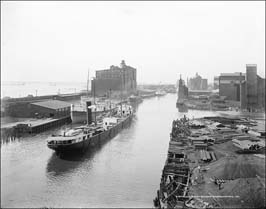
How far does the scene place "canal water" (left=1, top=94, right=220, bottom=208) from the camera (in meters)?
5.41

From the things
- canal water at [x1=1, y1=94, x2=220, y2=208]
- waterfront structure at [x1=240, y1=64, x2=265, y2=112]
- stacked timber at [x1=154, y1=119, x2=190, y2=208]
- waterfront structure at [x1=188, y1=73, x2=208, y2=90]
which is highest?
waterfront structure at [x1=188, y1=73, x2=208, y2=90]

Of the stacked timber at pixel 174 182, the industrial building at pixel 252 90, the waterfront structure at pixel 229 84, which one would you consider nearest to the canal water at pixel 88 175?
the stacked timber at pixel 174 182

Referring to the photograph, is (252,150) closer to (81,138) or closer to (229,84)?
(81,138)

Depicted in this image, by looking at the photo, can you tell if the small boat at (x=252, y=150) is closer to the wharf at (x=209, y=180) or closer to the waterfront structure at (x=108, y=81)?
the wharf at (x=209, y=180)

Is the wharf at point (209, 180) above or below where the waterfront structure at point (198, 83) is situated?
below

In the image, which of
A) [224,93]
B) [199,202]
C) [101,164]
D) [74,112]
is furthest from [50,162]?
[224,93]

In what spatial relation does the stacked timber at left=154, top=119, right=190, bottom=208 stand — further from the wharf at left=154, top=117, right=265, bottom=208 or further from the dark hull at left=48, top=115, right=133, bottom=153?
the dark hull at left=48, top=115, right=133, bottom=153

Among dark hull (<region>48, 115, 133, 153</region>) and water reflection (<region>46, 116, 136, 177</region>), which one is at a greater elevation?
dark hull (<region>48, 115, 133, 153</region>)

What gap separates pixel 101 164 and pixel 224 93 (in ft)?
82.0

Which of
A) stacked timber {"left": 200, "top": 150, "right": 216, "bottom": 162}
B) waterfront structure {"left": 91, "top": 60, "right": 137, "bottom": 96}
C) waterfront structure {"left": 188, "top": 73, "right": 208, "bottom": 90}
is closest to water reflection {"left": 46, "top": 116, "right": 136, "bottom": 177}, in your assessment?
stacked timber {"left": 200, "top": 150, "right": 216, "bottom": 162}

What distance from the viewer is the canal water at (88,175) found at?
541cm

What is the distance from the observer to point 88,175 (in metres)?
7.23

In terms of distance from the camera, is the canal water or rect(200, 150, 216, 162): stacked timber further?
rect(200, 150, 216, 162): stacked timber

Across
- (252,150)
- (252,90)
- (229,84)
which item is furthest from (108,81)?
(252,150)
